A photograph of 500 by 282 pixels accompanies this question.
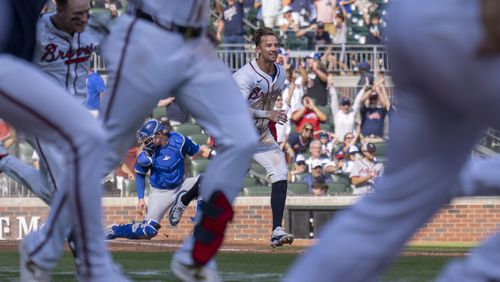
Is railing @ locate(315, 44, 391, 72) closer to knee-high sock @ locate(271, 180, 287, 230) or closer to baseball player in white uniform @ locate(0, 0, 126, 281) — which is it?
knee-high sock @ locate(271, 180, 287, 230)

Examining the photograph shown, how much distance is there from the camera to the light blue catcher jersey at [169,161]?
15438mm

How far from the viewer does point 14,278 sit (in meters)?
8.67

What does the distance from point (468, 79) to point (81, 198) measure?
209 centimetres

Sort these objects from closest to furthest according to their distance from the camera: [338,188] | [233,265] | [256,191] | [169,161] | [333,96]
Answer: [233,265] < [169,161] < [338,188] < [256,191] < [333,96]

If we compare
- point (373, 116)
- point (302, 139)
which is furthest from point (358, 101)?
point (302, 139)

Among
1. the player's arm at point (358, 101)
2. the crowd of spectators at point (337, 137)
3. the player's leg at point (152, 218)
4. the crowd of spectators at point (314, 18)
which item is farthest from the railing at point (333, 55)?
the player's leg at point (152, 218)

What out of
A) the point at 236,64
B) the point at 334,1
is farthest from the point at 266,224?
the point at 334,1

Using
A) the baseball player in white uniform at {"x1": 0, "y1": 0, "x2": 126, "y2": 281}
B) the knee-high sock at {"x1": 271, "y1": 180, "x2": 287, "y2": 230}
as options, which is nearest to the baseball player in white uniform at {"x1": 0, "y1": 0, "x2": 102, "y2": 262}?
the baseball player in white uniform at {"x1": 0, "y1": 0, "x2": 126, "y2": 281}

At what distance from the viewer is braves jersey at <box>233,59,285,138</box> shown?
14164 mm

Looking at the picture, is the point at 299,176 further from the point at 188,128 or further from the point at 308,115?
the point at 188,128

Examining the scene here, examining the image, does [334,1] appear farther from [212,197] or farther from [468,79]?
[468,79]

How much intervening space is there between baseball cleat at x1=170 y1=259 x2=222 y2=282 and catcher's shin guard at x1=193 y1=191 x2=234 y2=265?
0.05 meters

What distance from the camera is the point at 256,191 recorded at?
781 inches

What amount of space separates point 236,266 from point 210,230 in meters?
4.29
